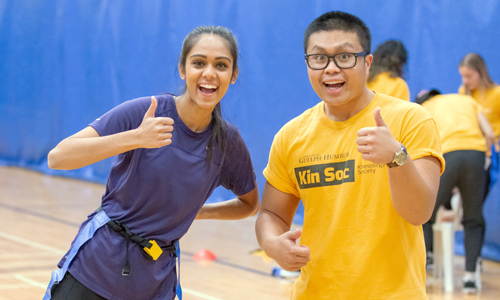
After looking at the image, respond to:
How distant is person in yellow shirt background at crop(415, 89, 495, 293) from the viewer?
4555 millimetres

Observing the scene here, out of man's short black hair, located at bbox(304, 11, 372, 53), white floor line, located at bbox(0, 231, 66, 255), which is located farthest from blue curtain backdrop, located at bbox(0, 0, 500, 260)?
man's short black hair, located at bbox(304, 11, 372, 53)

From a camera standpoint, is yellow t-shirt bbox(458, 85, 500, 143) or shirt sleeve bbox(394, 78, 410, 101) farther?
yellow t-shirt bbox(458, 85, 500, 143)

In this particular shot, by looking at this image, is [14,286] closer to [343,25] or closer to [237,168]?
[237,168]

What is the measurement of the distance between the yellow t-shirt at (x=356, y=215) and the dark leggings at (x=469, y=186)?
2.99 metres

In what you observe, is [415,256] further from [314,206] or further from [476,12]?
[476,12]

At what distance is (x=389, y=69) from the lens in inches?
173

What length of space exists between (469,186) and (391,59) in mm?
1219

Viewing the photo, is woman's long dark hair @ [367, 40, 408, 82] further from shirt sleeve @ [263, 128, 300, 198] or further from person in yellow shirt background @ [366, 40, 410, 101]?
shirt sleeve @ [263, 128, 300, 198]

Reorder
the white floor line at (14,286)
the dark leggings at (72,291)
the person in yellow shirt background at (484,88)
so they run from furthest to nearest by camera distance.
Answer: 1. the person in yellow shirt background at (484,88)
2. the white floor line at (14,286)
3. the dark leggings at (72,291)

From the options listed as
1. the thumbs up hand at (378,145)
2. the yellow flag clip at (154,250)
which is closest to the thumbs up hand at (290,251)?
the thumbs up hand at (378,145)

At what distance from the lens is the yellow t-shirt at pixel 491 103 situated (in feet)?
16.4

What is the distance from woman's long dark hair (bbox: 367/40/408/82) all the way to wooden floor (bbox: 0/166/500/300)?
173 cm

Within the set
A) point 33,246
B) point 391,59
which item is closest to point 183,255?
point 33,246

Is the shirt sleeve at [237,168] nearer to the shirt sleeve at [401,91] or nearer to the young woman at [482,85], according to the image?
the shirt sleeve at [401,91]
